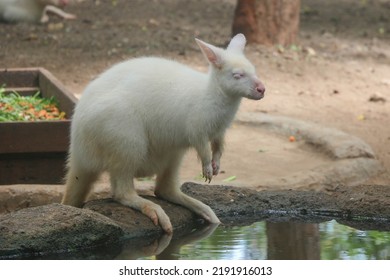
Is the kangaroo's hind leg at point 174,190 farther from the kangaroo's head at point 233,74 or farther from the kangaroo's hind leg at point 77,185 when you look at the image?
the kangaroo's head at point 233,74

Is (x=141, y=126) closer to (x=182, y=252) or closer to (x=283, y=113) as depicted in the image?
(x=182, y=252)

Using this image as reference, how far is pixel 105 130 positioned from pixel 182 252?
786 mm

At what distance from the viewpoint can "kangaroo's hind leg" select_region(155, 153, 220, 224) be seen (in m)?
5.27

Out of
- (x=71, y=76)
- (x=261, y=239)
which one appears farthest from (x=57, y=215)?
(x=71, y=76)

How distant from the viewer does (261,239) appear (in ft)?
16.2

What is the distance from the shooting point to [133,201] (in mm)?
5090

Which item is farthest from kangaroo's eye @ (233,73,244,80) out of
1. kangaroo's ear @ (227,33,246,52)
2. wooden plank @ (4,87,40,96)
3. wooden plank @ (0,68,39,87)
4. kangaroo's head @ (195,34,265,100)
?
wooden plank @ (0,68,39,87)

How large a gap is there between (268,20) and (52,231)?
7131 mm

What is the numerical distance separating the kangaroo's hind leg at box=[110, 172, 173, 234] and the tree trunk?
6.35 m

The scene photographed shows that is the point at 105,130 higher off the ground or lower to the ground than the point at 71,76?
higher

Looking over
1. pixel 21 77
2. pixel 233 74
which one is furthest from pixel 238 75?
pixel 21 77

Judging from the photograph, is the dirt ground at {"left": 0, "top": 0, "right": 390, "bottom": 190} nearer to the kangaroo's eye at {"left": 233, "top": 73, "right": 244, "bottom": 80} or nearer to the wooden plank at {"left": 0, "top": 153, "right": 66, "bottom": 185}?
the wooden plank at {"left": 0, "top": 153, "right": 66, "bottom": 185}

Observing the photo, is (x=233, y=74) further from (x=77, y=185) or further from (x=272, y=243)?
(x=77, y=185)

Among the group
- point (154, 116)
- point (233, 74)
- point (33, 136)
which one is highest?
point (233, 74)
